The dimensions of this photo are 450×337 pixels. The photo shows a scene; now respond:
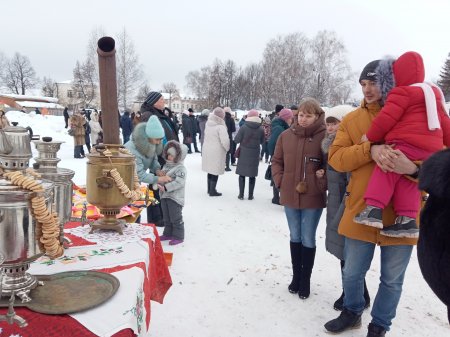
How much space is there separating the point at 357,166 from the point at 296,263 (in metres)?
1.37

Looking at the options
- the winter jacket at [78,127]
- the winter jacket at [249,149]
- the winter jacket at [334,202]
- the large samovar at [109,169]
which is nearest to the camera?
the large samovar at [109,169]

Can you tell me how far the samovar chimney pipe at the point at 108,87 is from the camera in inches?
76.5

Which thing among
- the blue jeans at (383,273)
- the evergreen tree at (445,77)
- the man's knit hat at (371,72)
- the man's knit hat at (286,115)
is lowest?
the blue jeans at (383,273)

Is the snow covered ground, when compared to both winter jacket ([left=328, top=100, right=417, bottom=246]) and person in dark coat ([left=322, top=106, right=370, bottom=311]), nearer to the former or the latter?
person in dark coat ([left=322, top=106, right=370, bottom=311])

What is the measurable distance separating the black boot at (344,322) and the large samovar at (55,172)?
2.12 meters

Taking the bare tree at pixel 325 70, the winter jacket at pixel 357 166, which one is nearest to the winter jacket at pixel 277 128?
the winter jacket at pixel 357 166

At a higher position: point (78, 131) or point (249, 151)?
point (78, 131)

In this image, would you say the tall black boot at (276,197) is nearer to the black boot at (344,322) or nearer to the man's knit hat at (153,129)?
the man's knit hat at (153,129)

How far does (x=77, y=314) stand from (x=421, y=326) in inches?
112

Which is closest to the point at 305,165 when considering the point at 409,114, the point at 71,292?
the point at 409,114

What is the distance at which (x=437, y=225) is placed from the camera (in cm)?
122

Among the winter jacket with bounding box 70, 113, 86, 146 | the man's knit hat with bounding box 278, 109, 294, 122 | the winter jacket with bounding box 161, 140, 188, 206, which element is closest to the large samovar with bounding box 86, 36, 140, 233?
the winter jacket with bounding box 161, 140, 188, 206

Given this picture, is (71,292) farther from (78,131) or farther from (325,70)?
(325,70)

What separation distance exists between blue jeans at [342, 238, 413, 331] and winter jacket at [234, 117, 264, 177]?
452cm
